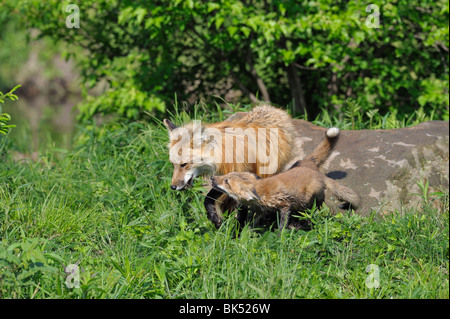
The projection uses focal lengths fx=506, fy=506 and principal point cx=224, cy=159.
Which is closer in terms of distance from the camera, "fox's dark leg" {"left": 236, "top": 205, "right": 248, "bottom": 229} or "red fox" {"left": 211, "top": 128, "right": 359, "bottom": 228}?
"red fox" {"left": 211, "top": 128, "right": 359, "bottom": 228}

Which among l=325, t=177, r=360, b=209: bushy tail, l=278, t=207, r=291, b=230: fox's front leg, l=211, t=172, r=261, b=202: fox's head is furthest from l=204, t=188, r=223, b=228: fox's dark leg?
l=325, t=177, r=360, b=209: bushy tail

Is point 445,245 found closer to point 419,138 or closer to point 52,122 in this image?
point 419,138

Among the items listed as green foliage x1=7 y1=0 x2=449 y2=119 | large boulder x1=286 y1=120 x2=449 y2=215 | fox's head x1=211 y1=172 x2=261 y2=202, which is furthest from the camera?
green foliage x1=7 y1=0 x2=449 y2=119

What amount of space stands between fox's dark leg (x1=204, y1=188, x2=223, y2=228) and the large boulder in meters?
1.18

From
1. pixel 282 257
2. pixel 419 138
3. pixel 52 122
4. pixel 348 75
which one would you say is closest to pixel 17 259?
pixel 282 257

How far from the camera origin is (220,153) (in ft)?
16.7

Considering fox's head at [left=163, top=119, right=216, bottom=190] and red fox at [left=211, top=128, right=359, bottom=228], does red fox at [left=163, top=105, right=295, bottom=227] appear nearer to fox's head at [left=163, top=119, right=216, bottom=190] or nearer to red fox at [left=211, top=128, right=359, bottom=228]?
fox's head at [left=163, top=119, right=216, bottom=190]

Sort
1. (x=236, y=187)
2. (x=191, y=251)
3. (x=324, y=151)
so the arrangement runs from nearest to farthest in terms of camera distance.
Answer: (x=191, y=251) → (x=236, y=187) → (x=324, y=151)

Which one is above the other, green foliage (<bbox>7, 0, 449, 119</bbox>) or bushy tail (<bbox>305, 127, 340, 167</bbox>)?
green foliage (<bbox>7, 0, 449, 119</bbox>)

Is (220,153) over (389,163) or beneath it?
over

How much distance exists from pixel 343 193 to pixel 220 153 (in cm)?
129

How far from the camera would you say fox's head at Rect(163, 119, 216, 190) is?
5007 mm

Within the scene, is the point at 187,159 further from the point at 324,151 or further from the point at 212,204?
the point at 324,151

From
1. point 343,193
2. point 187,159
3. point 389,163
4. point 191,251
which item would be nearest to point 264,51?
Result: point 389,163
